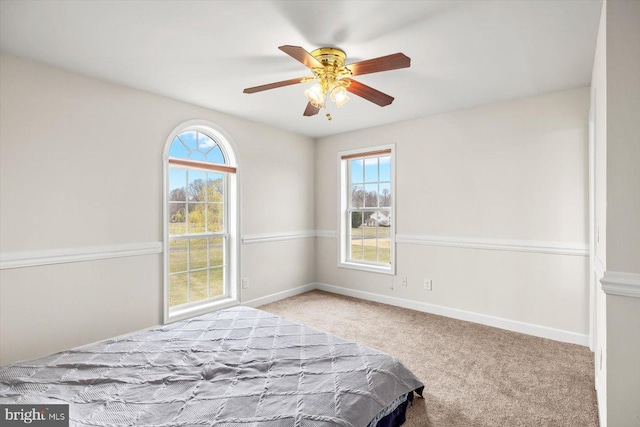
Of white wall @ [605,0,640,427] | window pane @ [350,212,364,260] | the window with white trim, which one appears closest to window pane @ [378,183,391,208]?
the window with white trim

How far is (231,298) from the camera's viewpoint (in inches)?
160

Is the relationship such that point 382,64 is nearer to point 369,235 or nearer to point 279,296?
point 369,235

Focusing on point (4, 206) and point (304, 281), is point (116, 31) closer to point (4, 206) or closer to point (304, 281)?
point (4, 206)

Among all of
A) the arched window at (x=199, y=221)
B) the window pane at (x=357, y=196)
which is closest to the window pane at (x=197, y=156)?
the arched window at (x=199, y=221)

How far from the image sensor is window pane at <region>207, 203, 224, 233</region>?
12.9 feet

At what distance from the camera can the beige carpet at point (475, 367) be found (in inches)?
81.0

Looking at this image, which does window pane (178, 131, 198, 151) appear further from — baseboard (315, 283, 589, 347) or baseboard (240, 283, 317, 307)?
baseboard (315, 283, 589, 347)

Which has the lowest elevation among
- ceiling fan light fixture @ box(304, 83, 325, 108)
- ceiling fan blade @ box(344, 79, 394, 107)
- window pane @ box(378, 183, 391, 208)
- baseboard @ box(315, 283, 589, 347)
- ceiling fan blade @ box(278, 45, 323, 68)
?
baseboard @ box(315, 283, 589, 347)

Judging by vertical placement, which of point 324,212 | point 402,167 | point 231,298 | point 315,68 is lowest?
point 231,298

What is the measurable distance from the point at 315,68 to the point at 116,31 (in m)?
1.31

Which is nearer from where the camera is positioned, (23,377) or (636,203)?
(636,203)

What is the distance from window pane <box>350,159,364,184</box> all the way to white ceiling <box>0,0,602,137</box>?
1662 millimetres

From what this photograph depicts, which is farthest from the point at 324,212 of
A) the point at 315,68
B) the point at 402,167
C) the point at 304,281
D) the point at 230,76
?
the point at 315,68

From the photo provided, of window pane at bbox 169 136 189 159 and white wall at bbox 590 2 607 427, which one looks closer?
white wall at bbox 590 2 607 427
